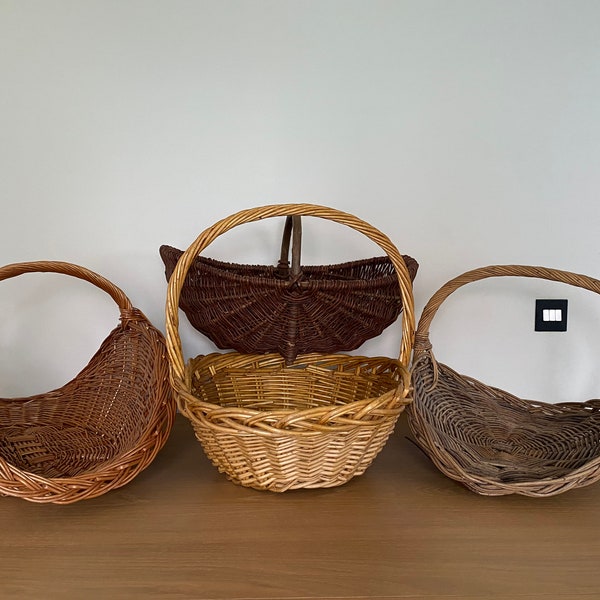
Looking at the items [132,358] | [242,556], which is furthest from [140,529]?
[132,358]

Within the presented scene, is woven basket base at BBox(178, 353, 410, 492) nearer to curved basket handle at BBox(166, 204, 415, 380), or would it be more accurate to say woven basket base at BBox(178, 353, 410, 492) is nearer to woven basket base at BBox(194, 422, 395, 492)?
woven basket base at BBox(194, 422, 395, 492)

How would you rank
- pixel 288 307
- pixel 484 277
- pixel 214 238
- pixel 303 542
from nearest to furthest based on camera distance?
1. pixel 303 542
2. pixel 214 238
3. pixel 288 307
4. pixel 484 277

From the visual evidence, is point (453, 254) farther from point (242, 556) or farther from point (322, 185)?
point (242, 556)

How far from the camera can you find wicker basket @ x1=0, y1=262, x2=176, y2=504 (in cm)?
113

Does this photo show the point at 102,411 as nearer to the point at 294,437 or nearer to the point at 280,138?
the point at 294,437

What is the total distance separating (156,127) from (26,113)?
33cm

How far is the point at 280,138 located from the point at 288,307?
20.7 inches

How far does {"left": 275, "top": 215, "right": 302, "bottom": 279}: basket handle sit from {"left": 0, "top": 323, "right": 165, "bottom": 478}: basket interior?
352mm

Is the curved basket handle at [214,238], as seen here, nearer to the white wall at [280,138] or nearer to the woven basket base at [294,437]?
the woven basket base at [294,437]

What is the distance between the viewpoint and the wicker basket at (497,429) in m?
1.07

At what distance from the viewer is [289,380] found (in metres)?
1.40

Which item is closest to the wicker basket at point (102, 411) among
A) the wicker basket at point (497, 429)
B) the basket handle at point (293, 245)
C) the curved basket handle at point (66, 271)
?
the curved basket handle at point (66, 271)

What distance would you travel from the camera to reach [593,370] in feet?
5.22

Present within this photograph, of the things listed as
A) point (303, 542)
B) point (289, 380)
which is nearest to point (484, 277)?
point (289, 380)
